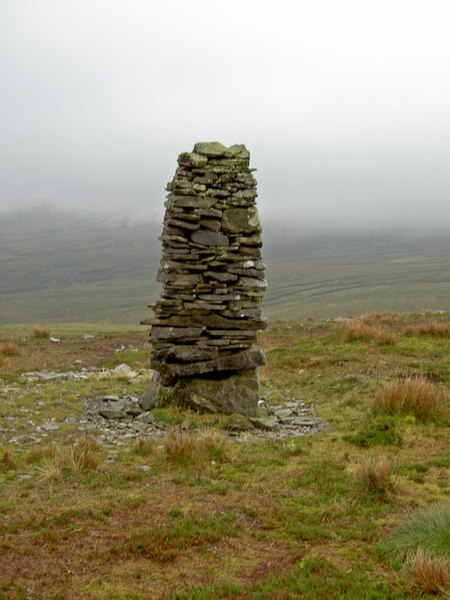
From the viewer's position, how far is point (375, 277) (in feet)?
519

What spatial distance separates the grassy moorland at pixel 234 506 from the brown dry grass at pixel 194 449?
2 cm

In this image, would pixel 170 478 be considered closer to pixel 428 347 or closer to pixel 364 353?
pixel 364 353

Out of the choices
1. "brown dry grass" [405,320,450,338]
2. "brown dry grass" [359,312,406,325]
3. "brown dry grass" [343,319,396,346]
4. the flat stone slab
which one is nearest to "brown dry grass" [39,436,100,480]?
the flat stone slab

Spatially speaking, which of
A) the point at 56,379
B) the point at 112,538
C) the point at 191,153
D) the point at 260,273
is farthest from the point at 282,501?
the point at 56,379

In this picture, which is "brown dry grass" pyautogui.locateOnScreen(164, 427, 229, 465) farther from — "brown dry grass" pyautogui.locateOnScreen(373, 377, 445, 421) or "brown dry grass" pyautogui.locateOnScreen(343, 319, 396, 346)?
"brown dry grass" pyautogui.locateOnScreen(343, 319, 396, 346)

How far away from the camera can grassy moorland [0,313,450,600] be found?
7.03 meters

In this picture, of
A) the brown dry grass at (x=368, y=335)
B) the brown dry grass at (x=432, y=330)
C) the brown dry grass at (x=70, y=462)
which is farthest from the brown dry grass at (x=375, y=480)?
the brown dry grass at (x=432, y=330)

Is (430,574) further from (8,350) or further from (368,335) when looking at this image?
(8,350)

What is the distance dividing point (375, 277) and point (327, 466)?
497 ft

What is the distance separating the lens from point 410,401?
14.1m

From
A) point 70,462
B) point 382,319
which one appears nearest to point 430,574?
point 70,462

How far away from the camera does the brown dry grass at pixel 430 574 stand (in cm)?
653

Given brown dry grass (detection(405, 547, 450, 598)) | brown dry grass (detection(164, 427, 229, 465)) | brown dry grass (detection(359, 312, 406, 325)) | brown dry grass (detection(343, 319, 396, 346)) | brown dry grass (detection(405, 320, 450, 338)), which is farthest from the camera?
brown dry grass (detection(359, 312, 406, 325))

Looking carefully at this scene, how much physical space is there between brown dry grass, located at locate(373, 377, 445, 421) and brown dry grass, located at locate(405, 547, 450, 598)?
728cm
